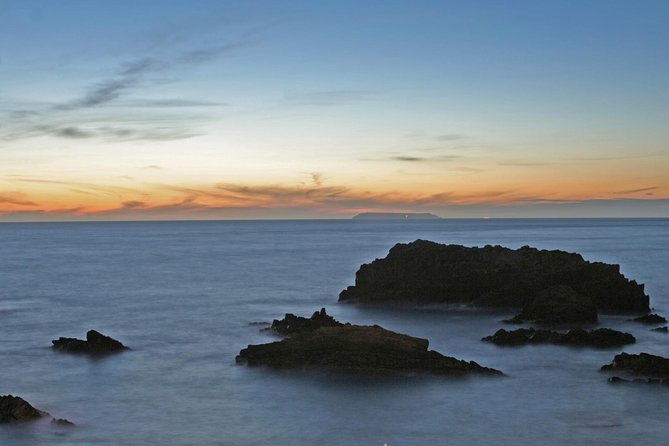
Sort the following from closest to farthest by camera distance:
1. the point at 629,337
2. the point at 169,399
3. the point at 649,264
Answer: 1. the point at 169,399
2. the point at 629,337
3. the point at 649,264

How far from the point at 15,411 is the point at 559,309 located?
26587 millimetres

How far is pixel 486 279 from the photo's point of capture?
47438 millimetres

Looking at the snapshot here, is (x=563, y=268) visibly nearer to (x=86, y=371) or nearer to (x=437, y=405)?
(x=437, y=405)

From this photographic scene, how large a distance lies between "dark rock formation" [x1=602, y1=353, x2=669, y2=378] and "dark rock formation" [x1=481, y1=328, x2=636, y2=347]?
4505 mm

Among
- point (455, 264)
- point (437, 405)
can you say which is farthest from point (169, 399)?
point (455, 264)

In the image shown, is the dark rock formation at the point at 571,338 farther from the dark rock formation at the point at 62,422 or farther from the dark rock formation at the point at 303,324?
the dark rock formation at the point at 62,422

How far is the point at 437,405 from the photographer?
945 inches

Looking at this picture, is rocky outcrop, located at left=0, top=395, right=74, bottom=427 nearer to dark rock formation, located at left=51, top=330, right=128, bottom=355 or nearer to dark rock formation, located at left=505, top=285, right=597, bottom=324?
dark rock formation, located at left=51, top=330, right=128, bottom=355

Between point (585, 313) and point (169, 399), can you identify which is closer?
point (169, 399)

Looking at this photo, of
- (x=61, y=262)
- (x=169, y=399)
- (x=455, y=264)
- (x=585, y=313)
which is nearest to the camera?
(x=169, y=399)

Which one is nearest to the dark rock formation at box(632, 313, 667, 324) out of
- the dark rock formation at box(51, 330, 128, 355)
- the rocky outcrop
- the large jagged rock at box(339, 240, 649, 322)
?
the large jagged rock at box(339, 240, 649, 322)

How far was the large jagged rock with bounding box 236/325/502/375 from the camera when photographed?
27547 mm

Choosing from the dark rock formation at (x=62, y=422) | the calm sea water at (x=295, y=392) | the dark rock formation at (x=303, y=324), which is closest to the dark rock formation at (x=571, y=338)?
the calm sea water at (x=295, y=392)

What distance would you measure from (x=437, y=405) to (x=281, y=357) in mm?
7393
